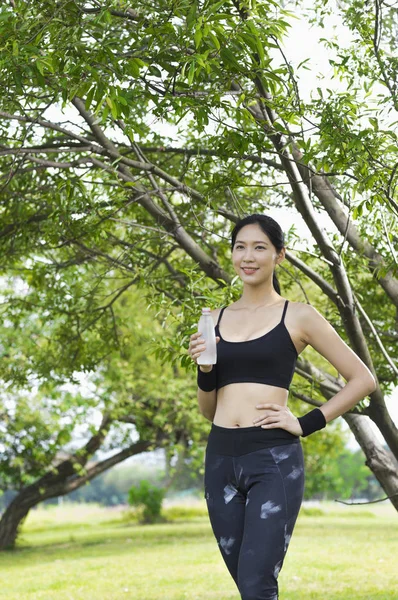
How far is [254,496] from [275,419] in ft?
0.98

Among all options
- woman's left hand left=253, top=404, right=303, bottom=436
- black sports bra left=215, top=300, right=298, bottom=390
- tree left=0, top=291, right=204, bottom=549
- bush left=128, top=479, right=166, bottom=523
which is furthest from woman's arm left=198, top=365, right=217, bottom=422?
bush left=128, top=479, right=166, bottom=523

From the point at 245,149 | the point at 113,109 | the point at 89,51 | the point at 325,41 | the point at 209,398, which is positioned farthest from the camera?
the point at 325,41

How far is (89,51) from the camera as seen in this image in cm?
459

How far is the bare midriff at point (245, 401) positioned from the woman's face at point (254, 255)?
1.53 ft

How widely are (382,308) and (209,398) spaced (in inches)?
203

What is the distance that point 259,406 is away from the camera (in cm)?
329

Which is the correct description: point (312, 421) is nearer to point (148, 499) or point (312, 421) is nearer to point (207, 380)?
point (207, 380)

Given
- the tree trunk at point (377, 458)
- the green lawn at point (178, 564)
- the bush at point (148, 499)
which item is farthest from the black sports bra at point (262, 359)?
the bush at point (148, 499)

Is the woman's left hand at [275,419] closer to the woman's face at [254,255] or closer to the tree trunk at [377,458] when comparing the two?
the woman's face at [254,255]

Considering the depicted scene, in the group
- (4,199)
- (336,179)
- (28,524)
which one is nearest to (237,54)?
(336,179)

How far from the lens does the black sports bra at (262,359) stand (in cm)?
336

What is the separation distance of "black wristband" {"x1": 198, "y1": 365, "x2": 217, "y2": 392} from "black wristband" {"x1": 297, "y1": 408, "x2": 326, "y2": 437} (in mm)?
379

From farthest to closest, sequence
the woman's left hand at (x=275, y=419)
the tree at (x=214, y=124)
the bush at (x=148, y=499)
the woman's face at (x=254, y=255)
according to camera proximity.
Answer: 1. the bush at (x=148, y=499)
2. the tree at (x=214, y=124)
3. the woman's face at (x=254, y=255)
4. the woman's left hand at (x=275, y=419)

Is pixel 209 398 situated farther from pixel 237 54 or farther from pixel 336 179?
pixel 336 179
